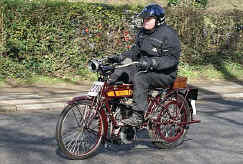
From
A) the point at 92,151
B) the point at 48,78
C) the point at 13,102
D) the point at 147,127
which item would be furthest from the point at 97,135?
the point at 48,78

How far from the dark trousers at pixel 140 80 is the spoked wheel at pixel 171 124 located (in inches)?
15.0

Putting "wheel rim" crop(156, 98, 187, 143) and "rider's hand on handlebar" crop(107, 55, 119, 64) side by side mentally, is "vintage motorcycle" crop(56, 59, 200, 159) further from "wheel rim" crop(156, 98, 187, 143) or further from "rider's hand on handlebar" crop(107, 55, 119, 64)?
"rider's hand on handlebar" crop(107, 55, 119, 64)

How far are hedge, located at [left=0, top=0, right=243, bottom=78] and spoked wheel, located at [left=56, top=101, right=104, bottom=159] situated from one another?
5.97 meters

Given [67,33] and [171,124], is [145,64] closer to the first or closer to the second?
[171,124]

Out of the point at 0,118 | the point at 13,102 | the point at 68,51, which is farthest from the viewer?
the point at 68,51

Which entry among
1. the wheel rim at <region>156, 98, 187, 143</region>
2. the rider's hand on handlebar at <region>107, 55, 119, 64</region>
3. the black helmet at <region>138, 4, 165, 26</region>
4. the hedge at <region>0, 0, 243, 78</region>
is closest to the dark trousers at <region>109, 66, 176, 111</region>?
the rider's hand on handlebar at <region>107, 55, 119, 64</region>

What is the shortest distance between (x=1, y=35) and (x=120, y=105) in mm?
6303

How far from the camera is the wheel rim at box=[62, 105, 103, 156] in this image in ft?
18.9

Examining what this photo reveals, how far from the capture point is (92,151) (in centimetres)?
603

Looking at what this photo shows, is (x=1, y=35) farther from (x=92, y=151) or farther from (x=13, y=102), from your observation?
(x=92, y=151)

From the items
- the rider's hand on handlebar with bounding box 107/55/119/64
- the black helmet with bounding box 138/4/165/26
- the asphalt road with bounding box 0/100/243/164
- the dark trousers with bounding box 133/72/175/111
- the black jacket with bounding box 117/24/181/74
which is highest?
the black helmet with bounding box 138/4/165/26

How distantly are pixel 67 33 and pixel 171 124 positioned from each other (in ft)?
20.5

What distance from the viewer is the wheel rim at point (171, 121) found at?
6543 millimetres

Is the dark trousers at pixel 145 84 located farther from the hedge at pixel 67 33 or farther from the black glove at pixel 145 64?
the hedge at pixel 67 33
